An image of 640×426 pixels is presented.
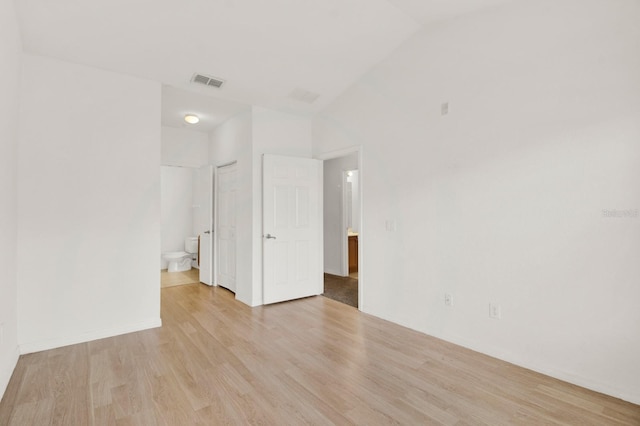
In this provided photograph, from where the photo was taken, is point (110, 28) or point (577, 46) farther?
point (110, 28)

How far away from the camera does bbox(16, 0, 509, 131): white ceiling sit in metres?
2.72

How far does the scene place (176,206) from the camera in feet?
24.0

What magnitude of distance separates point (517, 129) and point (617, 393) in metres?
2.02

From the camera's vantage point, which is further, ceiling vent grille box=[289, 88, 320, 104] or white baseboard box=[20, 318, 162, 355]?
ceiling vent grille box=[289, 88, 320, 104]

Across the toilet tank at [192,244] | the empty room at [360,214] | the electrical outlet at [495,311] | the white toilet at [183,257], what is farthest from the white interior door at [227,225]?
the electrical outlet at [495,311]

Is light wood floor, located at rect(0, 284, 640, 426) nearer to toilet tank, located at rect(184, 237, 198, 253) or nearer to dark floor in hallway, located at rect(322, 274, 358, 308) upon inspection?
dark floor in hallway, located at rect(322, 274, 358, 308)

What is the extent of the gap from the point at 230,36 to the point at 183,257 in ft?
15.7

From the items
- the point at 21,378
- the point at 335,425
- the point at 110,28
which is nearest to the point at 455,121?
the point at 335,425

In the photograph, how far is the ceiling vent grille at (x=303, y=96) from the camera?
4.14 metres

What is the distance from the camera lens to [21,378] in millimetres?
2436

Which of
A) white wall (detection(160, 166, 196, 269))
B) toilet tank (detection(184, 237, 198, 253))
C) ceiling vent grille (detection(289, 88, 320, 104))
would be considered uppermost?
ceiling vent grille (detection(289, 88, 320, 104))

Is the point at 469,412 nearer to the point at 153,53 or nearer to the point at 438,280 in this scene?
the point at 438,280

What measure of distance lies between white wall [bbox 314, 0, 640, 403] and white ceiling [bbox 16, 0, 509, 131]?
1.39 ft

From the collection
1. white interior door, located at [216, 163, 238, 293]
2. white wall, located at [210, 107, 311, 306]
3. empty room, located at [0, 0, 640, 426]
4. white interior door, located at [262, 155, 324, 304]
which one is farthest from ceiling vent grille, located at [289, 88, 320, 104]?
white interior door, located at [216, 163, 238, 293]
